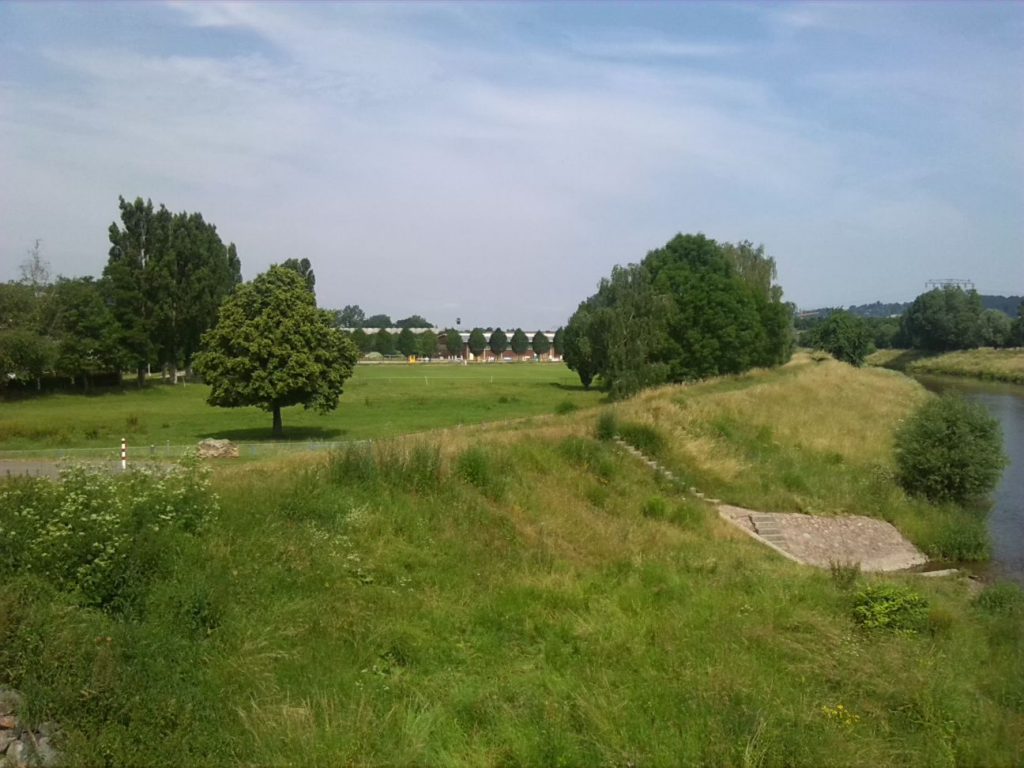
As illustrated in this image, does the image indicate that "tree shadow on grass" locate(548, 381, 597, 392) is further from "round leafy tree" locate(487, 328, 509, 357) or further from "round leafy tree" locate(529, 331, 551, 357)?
"round leafy tree" locate(529, 331, 551, 357)

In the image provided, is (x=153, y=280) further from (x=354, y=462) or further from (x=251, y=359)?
(x=354, y=462)

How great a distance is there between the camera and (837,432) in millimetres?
39281

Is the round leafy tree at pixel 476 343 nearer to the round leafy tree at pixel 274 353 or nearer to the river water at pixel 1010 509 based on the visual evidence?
the river water at pixel 1010 509

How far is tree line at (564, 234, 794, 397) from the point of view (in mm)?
47625

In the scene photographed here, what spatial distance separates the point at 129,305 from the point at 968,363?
91.9m

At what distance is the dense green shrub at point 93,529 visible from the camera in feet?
32.0

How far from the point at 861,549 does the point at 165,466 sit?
20518mm

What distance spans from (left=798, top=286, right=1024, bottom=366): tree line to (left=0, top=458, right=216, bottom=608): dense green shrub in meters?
98.4

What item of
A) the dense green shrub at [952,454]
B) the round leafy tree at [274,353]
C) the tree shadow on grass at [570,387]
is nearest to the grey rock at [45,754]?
the dense green shrub at [952,454]

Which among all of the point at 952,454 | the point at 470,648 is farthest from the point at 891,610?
the point at 952,454

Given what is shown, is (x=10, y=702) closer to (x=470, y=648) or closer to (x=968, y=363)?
(x=470, y=648)

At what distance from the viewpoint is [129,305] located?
6488 cm

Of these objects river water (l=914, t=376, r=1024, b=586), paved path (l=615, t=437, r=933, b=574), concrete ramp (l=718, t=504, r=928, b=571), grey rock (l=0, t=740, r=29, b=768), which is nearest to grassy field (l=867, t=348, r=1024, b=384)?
river water (l=914, t=376, r=1024, b=586)

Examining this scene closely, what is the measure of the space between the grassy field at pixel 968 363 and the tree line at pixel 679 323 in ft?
108
